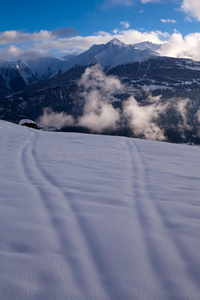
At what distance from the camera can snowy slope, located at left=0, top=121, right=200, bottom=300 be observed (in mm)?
1752

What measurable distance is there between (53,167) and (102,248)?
131 inches

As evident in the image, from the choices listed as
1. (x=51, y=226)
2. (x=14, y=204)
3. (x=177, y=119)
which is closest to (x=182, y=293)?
(x=51, y=226)

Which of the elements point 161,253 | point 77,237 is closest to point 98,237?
point 77,237

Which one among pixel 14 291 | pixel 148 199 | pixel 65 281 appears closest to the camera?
pixel 14 291

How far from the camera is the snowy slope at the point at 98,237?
1.75 m

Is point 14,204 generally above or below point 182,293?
above

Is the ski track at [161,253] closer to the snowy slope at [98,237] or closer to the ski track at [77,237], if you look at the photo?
the snowy slope at [98,237]

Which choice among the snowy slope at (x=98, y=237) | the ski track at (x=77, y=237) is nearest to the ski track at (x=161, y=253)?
the snowy slope at (x=98, y=237)

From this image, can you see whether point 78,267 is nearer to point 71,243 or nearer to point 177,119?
point 71,243

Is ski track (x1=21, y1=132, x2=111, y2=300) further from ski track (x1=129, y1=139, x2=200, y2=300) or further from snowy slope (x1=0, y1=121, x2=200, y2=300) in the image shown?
ski track (x1=129, y1=139, x2=200, y2=300)

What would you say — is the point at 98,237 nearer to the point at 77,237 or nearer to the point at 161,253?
the point at 77,237

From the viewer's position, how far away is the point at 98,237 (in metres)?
2.37

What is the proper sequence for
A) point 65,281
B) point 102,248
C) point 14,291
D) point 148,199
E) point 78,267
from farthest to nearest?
point 148,199 < point 102,248 < point 78,267 < point 65,281 < point 14,291

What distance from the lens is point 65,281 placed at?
1.79 meters
